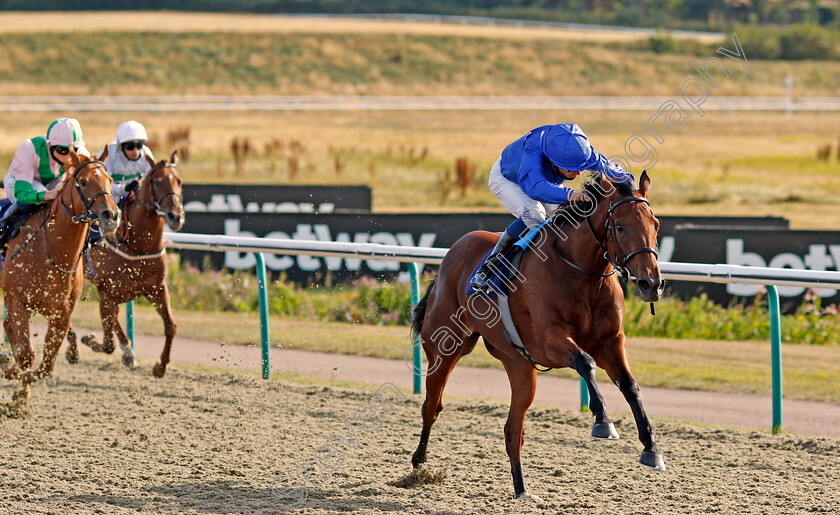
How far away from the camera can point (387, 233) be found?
32.2ft

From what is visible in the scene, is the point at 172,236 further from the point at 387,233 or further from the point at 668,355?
the point at 668,355

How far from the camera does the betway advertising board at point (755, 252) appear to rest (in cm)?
869

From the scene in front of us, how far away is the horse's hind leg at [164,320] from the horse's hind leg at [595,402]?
3.78m

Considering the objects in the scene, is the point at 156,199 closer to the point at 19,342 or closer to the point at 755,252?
the point at 19,342

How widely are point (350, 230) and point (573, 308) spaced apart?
5.79 metres

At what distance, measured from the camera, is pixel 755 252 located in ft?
29.1

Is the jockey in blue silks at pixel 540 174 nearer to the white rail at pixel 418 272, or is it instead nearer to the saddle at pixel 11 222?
the white rail at pixel 418 272

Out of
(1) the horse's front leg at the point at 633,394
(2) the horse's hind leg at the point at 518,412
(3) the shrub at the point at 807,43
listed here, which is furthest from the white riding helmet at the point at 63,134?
(3) the shrub at the point at 807,43

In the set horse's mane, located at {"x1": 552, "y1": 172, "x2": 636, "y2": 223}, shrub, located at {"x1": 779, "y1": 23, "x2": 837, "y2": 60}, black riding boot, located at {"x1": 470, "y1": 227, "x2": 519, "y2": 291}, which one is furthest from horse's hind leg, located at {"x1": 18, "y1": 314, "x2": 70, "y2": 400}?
shrub, located at {"x1": 779, "y1": 23, "x2": 837, "y2": 60}

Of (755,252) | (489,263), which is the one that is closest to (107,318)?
(489,263)

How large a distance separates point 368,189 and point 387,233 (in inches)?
108

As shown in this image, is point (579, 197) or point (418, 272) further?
point (418, 272)

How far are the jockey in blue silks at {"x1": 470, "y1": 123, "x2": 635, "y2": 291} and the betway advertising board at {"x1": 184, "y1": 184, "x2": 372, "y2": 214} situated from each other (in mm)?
7109

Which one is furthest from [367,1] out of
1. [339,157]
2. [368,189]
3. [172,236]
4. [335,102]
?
[172,236]
